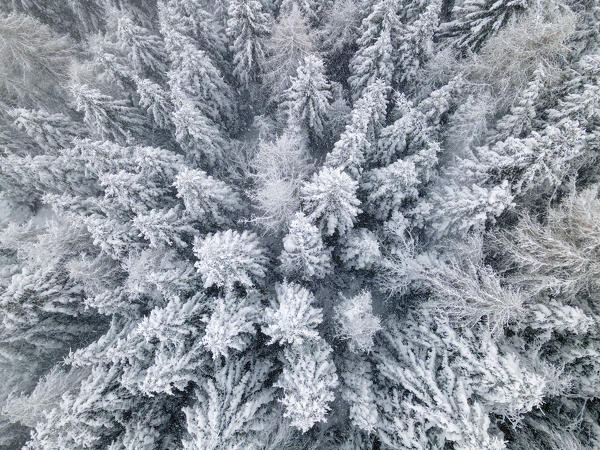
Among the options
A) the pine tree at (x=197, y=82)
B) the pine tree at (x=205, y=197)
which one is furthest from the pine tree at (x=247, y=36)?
the pine tree at (x=205, y=197)

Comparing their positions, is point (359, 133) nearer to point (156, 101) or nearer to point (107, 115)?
point (156, 101)

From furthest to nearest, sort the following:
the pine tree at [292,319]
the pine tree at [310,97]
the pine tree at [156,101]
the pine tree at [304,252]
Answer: the pine tree at [156,101]
the pine tree at [310,97]
the pine tree at [304,252]
the pine tree at [292,319]

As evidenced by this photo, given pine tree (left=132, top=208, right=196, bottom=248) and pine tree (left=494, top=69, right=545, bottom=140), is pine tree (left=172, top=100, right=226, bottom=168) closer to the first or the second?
pine tree (left=132, top=208, right=196, bottom=248)

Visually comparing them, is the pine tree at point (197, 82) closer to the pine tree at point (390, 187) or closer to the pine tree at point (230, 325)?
the pine tree at point (230, 325)

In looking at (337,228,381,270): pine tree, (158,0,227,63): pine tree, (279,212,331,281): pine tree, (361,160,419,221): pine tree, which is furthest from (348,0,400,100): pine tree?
(279,212,331,281): pine tree

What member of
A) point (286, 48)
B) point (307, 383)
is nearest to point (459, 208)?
point (307, 383)
